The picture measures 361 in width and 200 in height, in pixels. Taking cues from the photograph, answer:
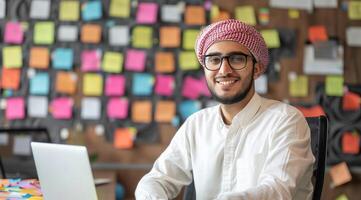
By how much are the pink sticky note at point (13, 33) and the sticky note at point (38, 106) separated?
1.15ft

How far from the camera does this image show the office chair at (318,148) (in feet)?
4.94

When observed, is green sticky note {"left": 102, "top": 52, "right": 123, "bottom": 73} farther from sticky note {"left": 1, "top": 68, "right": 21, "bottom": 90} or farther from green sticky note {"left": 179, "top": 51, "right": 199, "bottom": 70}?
sticky note {"left": 1, "top": 68, "right": 21, "bottom": 90}

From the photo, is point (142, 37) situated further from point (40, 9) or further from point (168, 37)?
point (40, 9)

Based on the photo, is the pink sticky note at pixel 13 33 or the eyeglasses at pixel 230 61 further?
the pink sticky note at pixel 13 33

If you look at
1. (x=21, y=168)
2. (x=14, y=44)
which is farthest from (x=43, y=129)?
(x=14, y=44)

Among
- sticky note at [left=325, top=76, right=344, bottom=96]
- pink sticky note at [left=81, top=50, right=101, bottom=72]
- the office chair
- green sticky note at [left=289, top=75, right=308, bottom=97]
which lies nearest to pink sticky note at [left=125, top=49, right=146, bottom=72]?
pink sticky note at [left=81, top=50, right=101, bottom=72]

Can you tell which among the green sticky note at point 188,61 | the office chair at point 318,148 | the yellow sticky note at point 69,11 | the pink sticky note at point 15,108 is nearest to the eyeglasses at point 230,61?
the office chair at point 318,148

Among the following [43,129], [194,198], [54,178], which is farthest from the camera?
[43,129]

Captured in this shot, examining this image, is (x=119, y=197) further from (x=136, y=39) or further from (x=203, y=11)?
(x=203, y=11)

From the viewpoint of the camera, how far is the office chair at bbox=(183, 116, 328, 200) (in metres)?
1.51

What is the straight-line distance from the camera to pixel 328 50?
2984 mm

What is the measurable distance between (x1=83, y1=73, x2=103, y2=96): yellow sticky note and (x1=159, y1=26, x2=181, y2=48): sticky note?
0.42 m

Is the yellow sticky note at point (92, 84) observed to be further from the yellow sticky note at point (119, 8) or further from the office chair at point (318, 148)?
the office chair at point (318, 148)

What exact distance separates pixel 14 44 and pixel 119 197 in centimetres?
110
